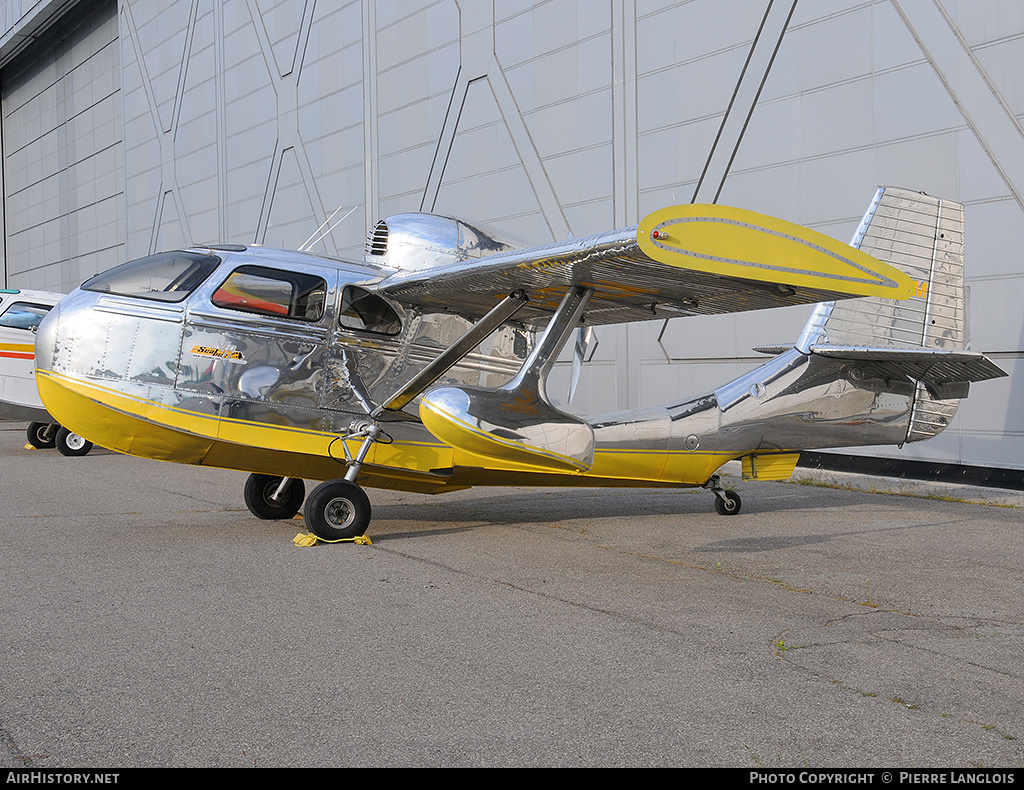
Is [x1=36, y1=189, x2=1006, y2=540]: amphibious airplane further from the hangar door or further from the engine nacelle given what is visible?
the hangar door

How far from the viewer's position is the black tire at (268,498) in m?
9.23

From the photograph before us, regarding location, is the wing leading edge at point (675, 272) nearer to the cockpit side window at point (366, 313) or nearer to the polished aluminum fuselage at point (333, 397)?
the cockpit side window at point (366, 313)

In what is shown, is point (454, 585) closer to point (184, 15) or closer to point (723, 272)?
point (723, 272)

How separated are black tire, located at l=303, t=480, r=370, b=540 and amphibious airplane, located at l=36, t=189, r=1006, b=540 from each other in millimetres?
15

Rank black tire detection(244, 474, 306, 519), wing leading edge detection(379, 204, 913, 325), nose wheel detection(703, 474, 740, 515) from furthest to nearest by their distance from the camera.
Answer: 1. nose wheel detection(703, 474, 740, 515)
2. black tire detection(244, 474, 306, 519)
3. wing leading edge detection(379, 204, 913, 325)

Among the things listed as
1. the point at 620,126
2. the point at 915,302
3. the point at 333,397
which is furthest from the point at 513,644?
the point at 620,126

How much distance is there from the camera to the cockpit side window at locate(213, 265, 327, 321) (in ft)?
25.8

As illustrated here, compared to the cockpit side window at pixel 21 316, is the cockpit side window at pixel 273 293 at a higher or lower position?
lower

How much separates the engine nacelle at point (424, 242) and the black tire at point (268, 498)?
2.40 m

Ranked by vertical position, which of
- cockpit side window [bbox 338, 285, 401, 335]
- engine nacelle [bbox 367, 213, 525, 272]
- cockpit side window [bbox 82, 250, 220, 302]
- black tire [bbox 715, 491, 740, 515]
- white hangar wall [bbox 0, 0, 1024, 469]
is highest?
white hangar wall [bbox 0, 0, 1024, 469]

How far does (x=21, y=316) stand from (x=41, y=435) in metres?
2.89

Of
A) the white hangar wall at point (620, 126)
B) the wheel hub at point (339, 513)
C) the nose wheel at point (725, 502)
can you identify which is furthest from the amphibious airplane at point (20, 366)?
the nose wheel at point (725, 502)

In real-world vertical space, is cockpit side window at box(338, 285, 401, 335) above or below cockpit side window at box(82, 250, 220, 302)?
below

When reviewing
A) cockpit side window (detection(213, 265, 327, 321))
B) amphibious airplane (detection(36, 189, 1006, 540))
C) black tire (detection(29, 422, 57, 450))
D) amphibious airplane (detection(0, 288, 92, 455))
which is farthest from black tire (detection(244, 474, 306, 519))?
black tire (detection(29, 422, 57, 450))
